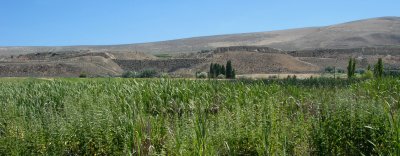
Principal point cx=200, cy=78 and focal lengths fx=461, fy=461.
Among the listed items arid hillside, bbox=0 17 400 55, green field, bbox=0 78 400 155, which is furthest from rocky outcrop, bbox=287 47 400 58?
green field, bbox=0 78 400 155

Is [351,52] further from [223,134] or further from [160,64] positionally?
[223,134]

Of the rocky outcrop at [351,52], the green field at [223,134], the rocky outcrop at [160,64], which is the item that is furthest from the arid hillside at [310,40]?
the green field at [223,134]

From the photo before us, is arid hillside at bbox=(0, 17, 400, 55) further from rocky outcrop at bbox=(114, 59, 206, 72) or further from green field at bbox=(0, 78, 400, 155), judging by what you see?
green field at bbox=(0, 78, 400, 155)

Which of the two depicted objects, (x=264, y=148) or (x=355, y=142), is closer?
(x=264, y=148)

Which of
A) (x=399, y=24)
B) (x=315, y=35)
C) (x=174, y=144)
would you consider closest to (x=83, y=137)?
(x=174, y=144)

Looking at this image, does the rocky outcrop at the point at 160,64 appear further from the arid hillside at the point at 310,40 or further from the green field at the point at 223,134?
the green field at the point at 223,134

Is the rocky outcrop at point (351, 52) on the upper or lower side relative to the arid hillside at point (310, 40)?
lower

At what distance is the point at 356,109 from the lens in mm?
8375

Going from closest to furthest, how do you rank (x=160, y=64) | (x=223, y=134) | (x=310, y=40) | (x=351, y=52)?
(x=223, y=134)
(x=160, y=64)
(x=351, y=52)
(x=310, y=40)

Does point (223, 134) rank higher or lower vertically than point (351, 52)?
higher

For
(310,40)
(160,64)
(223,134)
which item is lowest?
(160,64)

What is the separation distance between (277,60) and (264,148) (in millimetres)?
75293

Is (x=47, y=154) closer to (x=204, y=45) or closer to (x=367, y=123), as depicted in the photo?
(x=367, y=123)

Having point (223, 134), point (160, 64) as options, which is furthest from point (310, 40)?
point (223, 134)
